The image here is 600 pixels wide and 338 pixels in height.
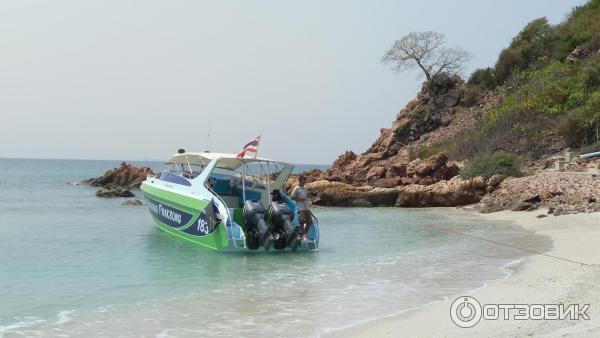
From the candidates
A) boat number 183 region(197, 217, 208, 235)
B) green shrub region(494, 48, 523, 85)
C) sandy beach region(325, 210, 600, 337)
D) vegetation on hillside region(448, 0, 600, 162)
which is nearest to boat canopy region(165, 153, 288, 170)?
boat number 183 region(197, 217, 208, 235)

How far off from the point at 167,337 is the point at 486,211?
19672mm

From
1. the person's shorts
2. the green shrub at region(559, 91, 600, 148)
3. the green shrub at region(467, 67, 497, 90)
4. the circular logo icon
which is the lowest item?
the circular logo icon

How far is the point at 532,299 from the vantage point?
8336 mm

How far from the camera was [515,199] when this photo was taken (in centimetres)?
2584

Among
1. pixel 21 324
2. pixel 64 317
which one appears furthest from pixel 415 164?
pixel 21 324

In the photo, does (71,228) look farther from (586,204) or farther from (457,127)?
(457,127)

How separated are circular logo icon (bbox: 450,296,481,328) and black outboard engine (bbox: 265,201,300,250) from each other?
6262 millimetres

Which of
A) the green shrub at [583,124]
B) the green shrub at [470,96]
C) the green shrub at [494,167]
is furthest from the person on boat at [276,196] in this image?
the green shrub at [470,96]

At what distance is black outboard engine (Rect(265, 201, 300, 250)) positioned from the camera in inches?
587

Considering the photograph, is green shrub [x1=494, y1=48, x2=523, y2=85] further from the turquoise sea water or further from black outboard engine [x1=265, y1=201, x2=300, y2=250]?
black outboard engine [x1=265, y1=201, x2=300, y2=250]

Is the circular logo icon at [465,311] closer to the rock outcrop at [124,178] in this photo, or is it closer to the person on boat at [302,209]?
the person on boat at [302,209]

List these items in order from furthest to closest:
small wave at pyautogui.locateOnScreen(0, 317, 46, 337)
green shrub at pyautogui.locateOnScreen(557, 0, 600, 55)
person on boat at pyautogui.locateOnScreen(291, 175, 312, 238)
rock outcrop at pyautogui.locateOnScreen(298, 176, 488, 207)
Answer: green shrub at pyautogui.locateOnScreen(557, 0, 600, 55), rock outcrop at pyautogui.locateOnScreen(298, 176, 488, 207), person on boat at pyautogui.locateOnScreen(291, 175, 312, 238), small wave at pyautogui.locateOnScreen(0, 317, 46, 337)

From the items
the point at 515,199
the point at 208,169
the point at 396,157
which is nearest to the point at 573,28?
the point at 396,157

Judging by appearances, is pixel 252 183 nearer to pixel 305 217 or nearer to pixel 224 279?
pixel 305 217
